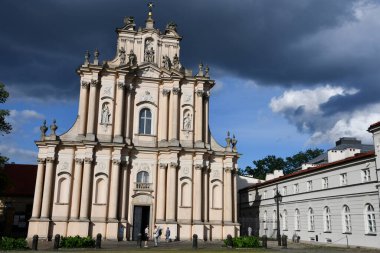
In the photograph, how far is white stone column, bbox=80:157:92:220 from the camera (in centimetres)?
3647

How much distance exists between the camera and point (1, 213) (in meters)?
45.6

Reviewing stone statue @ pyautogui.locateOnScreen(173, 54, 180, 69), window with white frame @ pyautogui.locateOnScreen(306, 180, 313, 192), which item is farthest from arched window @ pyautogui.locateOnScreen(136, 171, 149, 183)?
window with white frame @ pyautogui.locateOnScreen(306, 180, 313, 192)

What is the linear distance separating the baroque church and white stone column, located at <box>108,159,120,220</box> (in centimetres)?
9

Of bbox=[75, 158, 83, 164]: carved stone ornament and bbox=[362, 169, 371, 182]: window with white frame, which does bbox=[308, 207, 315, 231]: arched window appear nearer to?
bbox=[362, 169, 371, 182]: window with white frame

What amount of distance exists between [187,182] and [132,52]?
14626 millimetres

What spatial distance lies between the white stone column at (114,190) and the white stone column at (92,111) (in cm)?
333

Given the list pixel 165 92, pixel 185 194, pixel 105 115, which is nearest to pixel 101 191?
pixel 105 115

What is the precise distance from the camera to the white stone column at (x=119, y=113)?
39.0 meters

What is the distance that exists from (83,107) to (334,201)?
25.8 meters

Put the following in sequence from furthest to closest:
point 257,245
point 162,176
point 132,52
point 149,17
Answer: point 149,17, point 132,52, point 162,176, point 257,245

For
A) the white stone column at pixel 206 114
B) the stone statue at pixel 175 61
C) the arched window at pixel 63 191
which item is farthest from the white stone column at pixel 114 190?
the stone statue at pixel 175 61

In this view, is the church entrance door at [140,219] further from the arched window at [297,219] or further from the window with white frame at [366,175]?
the window with white frame at [366,175]

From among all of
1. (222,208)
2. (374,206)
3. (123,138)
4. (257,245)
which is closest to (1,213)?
(123,138)

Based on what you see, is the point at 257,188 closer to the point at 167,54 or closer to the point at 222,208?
the point at 222,208
